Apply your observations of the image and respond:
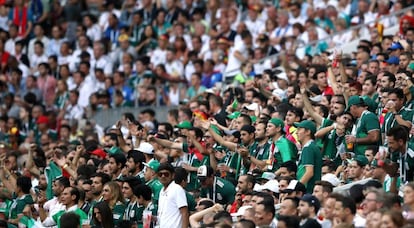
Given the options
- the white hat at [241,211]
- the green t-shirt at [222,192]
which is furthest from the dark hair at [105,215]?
the white hat at [241,211]

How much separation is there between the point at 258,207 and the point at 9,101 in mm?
13919

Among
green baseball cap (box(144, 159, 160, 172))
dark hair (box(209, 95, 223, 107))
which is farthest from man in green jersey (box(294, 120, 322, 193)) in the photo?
dark hair (box(209, 95, 223, 107))

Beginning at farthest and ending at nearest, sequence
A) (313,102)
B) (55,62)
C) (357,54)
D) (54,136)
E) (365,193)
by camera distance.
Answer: (55,62) < (54,136) < (357,54) < (313,102) < (365,193)

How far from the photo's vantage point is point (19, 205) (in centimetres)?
1958

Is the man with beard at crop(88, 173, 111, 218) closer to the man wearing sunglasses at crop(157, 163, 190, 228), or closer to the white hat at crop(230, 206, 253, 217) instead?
the man wearing sunglasses at crop(157, 163, 190, 228)

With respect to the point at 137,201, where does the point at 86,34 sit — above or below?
above

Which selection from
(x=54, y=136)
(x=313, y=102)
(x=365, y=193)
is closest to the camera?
(x=365, y=193)

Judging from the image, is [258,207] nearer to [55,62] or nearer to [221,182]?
[221,182]

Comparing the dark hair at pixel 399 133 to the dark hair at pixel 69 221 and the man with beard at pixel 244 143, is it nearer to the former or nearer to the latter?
the man with beard at pixel 244 143

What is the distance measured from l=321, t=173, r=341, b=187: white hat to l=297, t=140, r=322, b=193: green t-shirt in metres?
0.08

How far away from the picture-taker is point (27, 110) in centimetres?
2683

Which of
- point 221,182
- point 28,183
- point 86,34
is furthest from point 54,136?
point 221,182

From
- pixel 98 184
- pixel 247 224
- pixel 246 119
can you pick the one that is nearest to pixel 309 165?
pixel 246 119

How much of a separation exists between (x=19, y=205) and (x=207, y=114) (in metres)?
3.31
